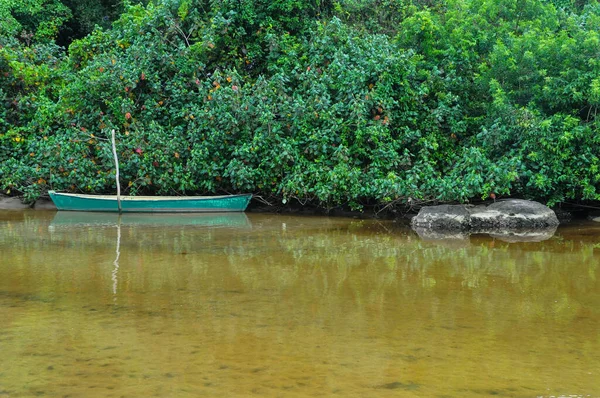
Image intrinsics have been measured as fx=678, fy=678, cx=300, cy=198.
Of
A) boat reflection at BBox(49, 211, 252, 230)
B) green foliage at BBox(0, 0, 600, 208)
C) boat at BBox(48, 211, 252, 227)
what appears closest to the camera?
boat at BBox(48, 211, 252, 227)

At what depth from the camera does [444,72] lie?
48.8 feet

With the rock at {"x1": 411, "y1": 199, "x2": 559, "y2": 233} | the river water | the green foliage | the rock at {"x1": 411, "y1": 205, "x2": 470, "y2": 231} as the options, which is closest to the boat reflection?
the green foliage

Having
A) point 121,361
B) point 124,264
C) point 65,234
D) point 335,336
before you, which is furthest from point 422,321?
point 65,234

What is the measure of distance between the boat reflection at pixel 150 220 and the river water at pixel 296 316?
1563 mm

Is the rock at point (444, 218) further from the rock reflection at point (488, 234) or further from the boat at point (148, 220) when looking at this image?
the boat at point (148, 220)

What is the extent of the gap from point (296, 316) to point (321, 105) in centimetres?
836

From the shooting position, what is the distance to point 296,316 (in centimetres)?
649

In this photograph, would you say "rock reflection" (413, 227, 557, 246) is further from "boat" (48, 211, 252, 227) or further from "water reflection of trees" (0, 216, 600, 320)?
"boat" (48, 211, 252, 227)

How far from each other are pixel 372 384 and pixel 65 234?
832 cm

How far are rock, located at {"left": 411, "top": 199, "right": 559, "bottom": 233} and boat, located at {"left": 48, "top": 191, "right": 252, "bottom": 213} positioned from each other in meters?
4.12

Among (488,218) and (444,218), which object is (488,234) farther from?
(444,218)

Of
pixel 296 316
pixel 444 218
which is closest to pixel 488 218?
pixel 444 218

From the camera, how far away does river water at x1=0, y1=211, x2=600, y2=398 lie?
4.80 m

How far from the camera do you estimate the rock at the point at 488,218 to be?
1233 centimetres
